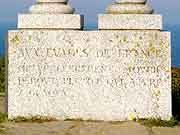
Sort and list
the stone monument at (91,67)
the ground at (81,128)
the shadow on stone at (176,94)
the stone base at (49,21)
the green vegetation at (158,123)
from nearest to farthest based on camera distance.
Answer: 1. the ground at (81,128)
2. the green vegetation at (158,123)
3. the stone monument at (91,67)
4. the stone base at (49,21)
5. the shadow on stone at (176,94)

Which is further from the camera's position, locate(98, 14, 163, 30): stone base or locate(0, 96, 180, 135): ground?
locate(98, 14, 163, 30): stone base

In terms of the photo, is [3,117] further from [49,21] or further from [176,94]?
[176,94]

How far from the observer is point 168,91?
11164mm

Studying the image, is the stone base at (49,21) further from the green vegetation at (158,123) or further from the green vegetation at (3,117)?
the green vegetation at (158,123)

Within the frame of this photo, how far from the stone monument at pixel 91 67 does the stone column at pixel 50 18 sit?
2cm

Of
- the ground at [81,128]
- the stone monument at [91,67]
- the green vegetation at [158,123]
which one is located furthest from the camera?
the stone monument at [91,67]

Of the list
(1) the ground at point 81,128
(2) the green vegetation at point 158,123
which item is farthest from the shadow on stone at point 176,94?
(1) the ground at point 81,128

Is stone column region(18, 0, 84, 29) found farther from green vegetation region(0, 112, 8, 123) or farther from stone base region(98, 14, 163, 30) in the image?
green vegetation region(0, 112, 8, 123)

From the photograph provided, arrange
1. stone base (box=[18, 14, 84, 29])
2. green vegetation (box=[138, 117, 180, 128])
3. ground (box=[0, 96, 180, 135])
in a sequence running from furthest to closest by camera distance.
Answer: stone base (box=[18, 14, 84, 29])
green vegetation (box=[138, 117, 180, 128])
ground (box=[0, 96, 180, 135])

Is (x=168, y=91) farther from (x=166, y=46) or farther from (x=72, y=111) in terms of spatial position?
(x=72, y=111)

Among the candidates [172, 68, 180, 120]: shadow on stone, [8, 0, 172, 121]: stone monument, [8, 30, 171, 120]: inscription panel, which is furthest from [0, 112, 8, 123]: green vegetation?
[172, 68, 180, 120]: shadow on stone

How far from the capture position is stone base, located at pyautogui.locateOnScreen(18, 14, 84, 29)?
11.3 m

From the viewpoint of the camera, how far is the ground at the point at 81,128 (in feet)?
34.2

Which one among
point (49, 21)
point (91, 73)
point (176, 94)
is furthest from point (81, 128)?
point (176, 94)
